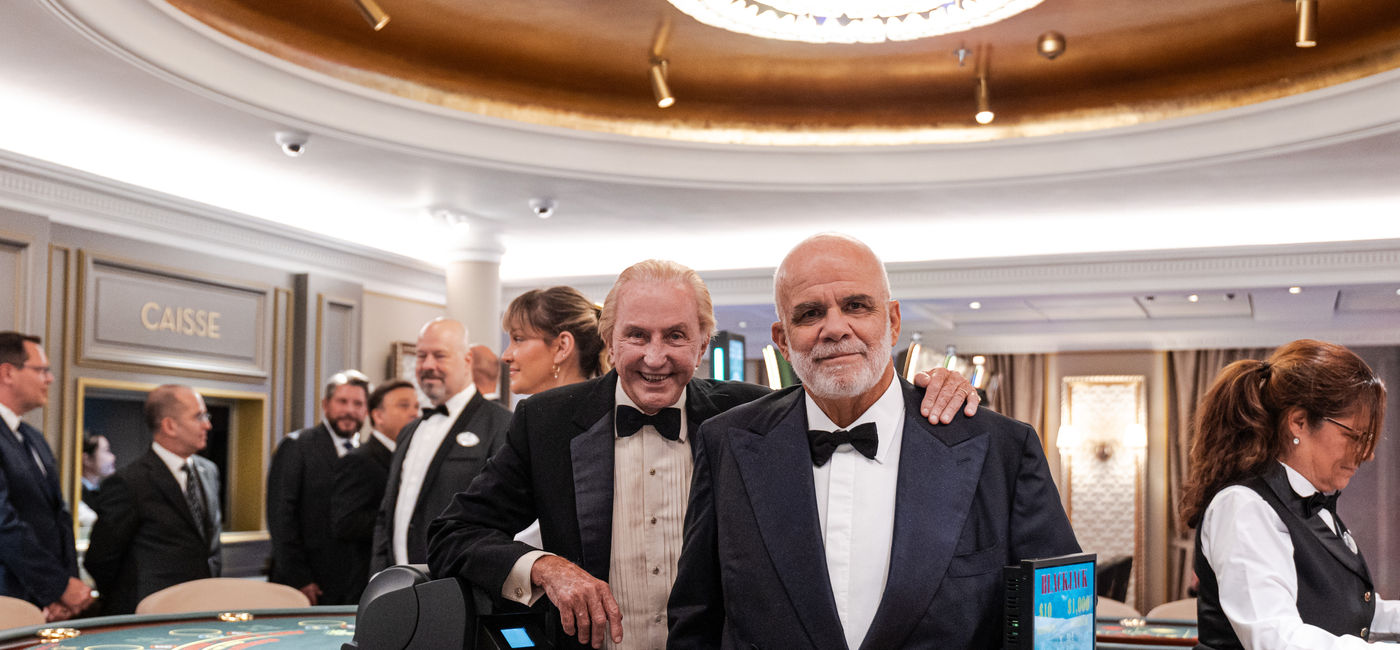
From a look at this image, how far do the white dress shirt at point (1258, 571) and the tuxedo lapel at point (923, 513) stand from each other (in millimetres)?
767

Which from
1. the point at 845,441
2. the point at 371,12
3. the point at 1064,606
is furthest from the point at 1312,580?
the point at 371,12

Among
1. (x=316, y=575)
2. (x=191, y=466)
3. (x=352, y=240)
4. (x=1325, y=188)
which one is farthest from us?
(x=352, y=240)

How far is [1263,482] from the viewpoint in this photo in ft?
7.26

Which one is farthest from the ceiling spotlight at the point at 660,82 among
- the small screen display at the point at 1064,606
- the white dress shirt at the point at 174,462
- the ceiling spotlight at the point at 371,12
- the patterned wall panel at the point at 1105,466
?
the patterned wall panel at the point at 1105,466

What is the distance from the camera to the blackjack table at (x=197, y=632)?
2934mm

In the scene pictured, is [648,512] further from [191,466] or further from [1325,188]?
[1325,188]

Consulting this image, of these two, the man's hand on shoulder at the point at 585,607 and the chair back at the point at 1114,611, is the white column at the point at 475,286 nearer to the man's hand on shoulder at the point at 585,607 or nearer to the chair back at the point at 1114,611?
the chair back at the point at 1114,611

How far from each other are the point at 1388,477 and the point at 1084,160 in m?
7.03

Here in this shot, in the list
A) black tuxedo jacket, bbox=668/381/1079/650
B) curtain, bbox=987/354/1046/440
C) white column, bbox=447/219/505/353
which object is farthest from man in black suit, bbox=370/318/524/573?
curtain, bbox=987/354/1046/440

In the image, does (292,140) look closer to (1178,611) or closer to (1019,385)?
(1178,611)

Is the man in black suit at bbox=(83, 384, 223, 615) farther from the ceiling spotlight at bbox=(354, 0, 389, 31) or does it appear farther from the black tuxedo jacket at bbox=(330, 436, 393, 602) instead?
the ceiling spotlight at bbox=(354, 0, 389, 31)

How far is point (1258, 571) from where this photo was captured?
2.10 m

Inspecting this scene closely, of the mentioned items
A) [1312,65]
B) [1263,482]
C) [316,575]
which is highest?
[1312,65]

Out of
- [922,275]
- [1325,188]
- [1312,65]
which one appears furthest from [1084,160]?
[922,275]
